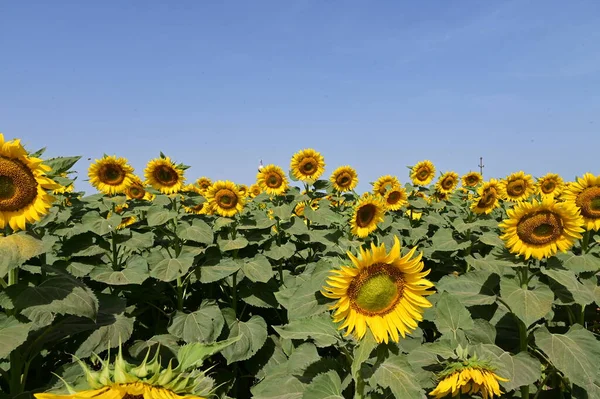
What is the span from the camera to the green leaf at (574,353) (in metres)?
3.28

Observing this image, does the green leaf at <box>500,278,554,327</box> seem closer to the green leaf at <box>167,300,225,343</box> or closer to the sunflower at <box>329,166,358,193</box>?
the green leaf at <box>167,300,225,343</box>

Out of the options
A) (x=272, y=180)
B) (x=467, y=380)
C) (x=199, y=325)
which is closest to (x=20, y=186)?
(x=199, y=325)

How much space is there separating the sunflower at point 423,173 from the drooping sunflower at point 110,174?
5.66 meters

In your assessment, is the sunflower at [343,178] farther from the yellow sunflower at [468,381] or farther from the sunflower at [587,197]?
the yellow sunflower at [468,381]

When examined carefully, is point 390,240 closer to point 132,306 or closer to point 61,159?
point 132,306

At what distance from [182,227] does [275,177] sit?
2.33 m

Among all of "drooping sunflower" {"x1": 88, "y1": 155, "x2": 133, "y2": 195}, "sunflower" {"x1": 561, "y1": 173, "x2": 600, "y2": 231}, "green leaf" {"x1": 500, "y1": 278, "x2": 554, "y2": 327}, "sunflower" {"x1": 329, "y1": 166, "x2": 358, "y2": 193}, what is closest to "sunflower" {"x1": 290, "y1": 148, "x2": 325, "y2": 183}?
"sunflower" {"x1": 329, "y1": 166, "x2": 358, "y2": 193}

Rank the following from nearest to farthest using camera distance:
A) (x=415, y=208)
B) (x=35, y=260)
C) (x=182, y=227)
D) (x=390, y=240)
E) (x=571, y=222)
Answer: (x=35, y=260) < (x=571, y=222) < (x=182, y=227) < (x=390, y=240) < (x=415, y=208)

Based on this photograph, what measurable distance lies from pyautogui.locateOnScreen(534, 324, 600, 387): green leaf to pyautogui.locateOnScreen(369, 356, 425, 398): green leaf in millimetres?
1551

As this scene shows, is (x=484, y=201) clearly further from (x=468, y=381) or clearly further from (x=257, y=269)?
(x=468, y=381)

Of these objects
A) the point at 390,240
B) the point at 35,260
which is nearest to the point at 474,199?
the point at 390,240

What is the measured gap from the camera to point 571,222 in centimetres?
373

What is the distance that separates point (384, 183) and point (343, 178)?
1.83m

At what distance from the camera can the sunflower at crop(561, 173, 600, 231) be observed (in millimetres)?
4438
